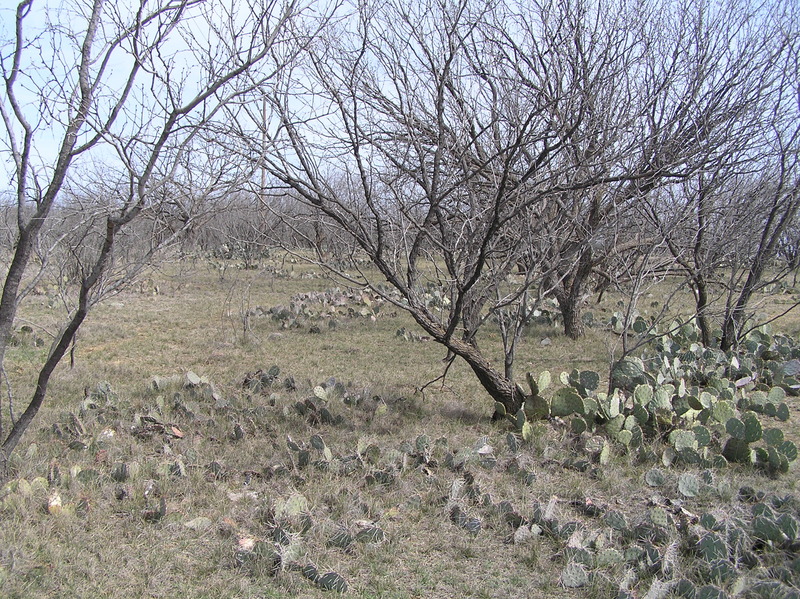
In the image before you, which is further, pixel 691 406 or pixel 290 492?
pixel 691 406

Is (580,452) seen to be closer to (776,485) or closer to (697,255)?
(776,485)

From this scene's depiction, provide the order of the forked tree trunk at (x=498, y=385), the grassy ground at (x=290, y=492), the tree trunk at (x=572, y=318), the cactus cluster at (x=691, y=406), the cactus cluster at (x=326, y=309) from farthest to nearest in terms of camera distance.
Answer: the cactus cluster at (x=326, y=309) → the tree trunk at (x=572, y=318) → the forked tree trunk at (x=498, y=385) → the cactus cluster at (x=691, y=406) → the grassy ground at (x=290, y=492)

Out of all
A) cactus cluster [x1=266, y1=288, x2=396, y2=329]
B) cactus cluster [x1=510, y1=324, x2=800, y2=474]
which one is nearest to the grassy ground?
cactus cluster [x1=510, y1=324, x2=800, y2=474]

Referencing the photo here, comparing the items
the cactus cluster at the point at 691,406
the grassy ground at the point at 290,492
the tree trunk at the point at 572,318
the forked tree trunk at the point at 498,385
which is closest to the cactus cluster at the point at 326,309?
the tree trunk at the point at 572,318

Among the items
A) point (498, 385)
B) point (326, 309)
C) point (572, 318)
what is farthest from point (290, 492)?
point (326, 309)

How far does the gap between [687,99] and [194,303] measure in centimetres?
901

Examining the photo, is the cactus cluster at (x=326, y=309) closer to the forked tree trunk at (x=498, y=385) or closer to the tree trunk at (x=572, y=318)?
the tree trunk at (x=572, y=318)

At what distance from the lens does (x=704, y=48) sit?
640 centimetres

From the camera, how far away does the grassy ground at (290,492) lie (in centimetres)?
278

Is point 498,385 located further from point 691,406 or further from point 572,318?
point 572,318

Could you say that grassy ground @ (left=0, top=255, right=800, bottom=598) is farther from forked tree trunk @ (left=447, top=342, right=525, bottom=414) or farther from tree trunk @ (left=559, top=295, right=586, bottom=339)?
tree trunk @ (left=559, top=295, right=586, bottom=339)

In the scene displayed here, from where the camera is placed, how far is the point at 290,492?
3.56m

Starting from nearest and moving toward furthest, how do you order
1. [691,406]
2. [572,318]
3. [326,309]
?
[691,406]
[572,318]
[326,309]

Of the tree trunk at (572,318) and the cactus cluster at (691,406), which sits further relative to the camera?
the tree trunk at (572,318)
